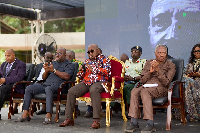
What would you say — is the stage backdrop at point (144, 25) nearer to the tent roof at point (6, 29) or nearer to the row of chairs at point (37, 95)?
the row of chairs at point (37, 95)

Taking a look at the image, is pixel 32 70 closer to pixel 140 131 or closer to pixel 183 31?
pixel 140 131

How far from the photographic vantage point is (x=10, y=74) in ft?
18.9

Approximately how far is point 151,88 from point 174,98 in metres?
0.50

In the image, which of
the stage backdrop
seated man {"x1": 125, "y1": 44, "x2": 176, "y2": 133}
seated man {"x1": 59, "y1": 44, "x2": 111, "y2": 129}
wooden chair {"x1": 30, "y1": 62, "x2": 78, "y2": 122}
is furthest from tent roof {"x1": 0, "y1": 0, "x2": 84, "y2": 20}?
seated man {"x1": 125, "y1": 44, "x2": 176, "y2": 133}

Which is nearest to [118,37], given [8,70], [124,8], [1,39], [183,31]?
[124,8]

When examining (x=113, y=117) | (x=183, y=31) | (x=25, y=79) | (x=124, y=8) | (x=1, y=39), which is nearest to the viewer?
(x=113, y=117)

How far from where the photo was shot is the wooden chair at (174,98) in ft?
14.2

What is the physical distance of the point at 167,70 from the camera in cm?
457

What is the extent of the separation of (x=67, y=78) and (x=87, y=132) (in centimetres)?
140

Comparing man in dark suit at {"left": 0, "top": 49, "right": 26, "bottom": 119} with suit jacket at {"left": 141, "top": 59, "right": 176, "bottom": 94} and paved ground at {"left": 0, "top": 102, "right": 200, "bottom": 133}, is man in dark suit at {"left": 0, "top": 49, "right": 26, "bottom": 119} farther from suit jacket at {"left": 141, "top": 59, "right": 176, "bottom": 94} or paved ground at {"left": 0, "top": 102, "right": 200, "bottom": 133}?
suit jacket at {"left": 141, "top": 59, "right": 176, "bottom": 94}

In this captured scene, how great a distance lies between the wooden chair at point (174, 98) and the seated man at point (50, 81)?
54.9 inches

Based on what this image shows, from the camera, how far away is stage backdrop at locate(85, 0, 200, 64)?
23.6 ft

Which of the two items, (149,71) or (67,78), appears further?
(67,78)

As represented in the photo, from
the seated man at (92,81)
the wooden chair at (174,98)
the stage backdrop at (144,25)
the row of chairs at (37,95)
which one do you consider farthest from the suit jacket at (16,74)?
the stage backdrop at (144,25)
